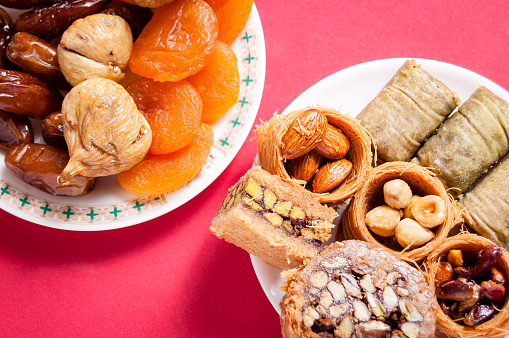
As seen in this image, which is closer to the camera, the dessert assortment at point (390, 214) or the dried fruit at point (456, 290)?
the dessert assortment at point (390, 214)

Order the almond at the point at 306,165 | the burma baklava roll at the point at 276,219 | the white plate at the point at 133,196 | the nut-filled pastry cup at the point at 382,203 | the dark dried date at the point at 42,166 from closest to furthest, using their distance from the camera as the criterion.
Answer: the burma baklava roll at the point at 276,219 → the nut-filled pastry cup at the point at 382,203 → the almond at the point at 306,165 → the dark dried date at the point at 42,166 → the white plate at the point at 133,196

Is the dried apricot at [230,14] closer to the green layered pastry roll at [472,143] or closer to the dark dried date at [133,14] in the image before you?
the dark dried date at [133,14]

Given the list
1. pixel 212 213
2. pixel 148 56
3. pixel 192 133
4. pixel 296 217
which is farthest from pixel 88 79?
pixel 296 217

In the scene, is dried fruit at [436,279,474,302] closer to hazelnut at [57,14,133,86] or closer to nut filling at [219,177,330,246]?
nut filling at [219,177,330,246]

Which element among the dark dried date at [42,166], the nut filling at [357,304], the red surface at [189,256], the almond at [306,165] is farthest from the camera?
the red surface at [189,256]

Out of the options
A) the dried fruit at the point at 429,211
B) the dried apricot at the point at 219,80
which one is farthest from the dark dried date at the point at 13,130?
the dried fruit at the point at 429,211

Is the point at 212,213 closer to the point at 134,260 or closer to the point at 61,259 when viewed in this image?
the point at 134,260

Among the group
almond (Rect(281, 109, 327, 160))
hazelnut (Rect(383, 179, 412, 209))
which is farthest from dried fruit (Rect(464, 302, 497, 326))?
almond (Rect(281, 109, 327, 160))
